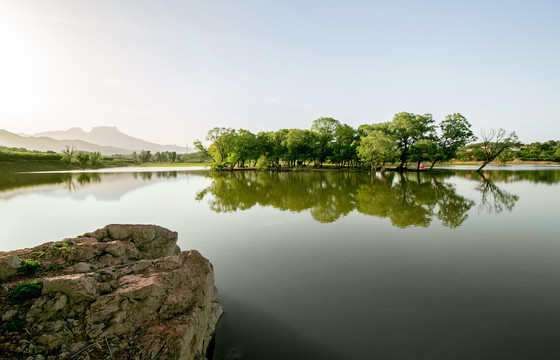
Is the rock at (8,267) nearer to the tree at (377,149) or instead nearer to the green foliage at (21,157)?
the tree at (377,149)

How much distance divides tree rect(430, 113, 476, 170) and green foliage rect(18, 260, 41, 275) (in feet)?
239

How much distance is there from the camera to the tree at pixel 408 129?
61.7m

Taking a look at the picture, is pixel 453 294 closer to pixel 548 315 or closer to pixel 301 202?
pixel 548 315

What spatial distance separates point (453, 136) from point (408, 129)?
12632 millimetres

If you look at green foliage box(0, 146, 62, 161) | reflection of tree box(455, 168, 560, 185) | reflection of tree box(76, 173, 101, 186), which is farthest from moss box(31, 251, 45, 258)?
green foliage box(0, 146, 62, 161)

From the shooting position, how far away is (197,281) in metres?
4.89

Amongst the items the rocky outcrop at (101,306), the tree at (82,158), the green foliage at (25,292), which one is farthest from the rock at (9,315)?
the tree at (82,158)

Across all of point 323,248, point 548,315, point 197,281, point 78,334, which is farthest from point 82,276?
point 548,315

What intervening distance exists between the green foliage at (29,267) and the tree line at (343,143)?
56.8 metres

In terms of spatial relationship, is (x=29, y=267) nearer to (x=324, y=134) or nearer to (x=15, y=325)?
(x=15, y=325)

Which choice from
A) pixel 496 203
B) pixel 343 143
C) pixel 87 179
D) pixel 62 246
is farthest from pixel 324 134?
pixel 62 246

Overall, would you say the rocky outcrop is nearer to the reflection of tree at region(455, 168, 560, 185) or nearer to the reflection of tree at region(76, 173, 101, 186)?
the reflection of tree at region(76, 173, 101, 186)

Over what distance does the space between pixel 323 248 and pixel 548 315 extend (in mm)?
5954

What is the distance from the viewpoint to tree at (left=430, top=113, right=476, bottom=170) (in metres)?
61.9
